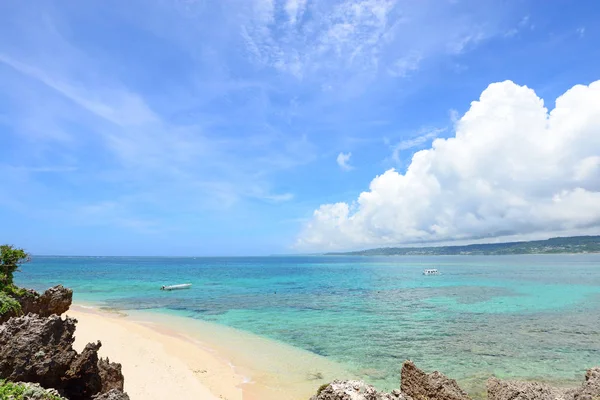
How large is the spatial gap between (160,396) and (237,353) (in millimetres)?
9271

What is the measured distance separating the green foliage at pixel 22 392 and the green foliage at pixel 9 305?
7.25 meters

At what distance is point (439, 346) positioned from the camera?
23.7m

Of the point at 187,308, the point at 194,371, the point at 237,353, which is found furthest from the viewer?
the point at 187,308

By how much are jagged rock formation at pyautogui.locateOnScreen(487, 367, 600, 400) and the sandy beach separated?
7852 mm

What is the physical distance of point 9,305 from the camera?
12.0 m

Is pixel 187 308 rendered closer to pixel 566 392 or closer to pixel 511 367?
pixel 511 367

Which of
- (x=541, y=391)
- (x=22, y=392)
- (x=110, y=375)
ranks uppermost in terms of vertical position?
(x=22, y=392)

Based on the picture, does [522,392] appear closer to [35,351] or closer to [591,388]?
[591,388]

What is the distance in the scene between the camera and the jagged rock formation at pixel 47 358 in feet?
22.8

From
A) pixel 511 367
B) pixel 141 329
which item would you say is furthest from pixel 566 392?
pixel 141 329

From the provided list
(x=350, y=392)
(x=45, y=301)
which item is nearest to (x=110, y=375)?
(x=45, y=301)

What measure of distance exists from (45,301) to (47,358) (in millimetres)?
7286

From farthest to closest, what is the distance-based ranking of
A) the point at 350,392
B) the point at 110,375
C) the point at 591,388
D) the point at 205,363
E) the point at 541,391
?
the point at 205,363
the point at 541,391
the point at 591,388
the point at 110,375
the point at 350,392

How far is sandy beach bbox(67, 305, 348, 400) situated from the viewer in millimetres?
15430
